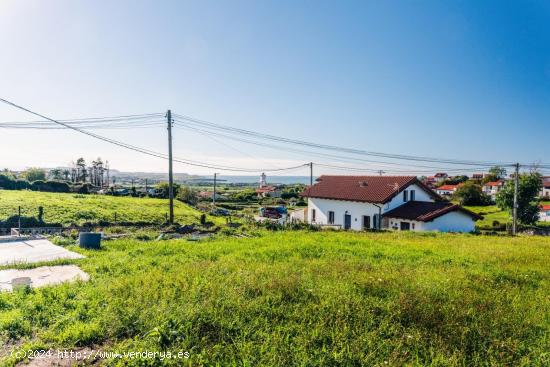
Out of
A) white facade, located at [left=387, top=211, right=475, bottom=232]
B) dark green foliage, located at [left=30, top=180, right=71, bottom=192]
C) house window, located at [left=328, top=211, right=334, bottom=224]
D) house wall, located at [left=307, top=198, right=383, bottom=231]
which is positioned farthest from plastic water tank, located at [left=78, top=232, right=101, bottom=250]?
dark green foliage, located at [left=30, top=180, right=71, bottom=192]

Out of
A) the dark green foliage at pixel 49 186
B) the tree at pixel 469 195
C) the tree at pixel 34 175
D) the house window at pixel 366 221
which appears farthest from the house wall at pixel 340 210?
the tree at pixel 34 175

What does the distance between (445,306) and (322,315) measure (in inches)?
84.8

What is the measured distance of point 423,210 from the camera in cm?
2539

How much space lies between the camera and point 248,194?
7238cm

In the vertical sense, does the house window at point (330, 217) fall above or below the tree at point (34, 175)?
below

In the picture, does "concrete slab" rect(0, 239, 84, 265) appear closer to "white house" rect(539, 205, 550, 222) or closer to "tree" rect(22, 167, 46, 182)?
"tree" rect(22, 167, 46, 182)

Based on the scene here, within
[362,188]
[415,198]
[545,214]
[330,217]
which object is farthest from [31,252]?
[545,214]

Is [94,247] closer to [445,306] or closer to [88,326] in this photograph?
[88,326]

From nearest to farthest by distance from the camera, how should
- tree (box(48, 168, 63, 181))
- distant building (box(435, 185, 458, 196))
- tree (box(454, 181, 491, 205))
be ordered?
1. tree (box(454, 181, 491, 205))
2. tree (box(48, 168, 63, 181))
3. distant building (box(435, 185, 458, 196))

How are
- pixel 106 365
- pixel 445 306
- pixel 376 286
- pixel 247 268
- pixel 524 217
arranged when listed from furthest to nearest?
1. pixel 524 217
2. pixel 247 268
3. pixel 376 286
4. pixel 445 306
5. pixel 106 365

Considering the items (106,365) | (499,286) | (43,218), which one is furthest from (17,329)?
(43,218)

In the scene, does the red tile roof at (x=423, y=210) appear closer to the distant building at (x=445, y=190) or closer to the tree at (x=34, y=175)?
the tree at (x=34, y=175)

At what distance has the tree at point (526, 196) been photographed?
4131 centimetres

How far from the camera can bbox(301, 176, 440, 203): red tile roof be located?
88.5 ft
